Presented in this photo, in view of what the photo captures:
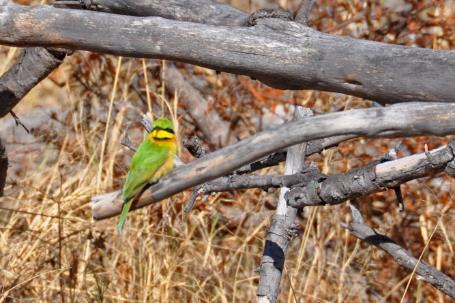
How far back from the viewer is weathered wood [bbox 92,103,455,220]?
225 centimetres

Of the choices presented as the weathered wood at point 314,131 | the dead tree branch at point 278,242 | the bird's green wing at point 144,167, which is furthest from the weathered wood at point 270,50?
the dead tree branch at point 278,242

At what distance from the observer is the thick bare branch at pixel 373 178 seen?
267 centimetres

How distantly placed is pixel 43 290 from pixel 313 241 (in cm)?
152

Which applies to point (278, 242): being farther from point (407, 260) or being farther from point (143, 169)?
point (143, 169)

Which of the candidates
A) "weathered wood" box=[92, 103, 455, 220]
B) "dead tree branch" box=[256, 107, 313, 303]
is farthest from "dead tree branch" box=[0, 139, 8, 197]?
"weathered wood" box=[92, 103, 455, 220]

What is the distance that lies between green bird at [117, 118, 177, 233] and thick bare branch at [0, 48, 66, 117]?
66 cm

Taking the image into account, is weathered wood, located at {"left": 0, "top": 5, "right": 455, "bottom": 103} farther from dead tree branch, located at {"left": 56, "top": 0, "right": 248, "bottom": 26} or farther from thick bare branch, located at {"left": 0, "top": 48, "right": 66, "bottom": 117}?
thick bare branch, located at {"left": 0, "top": 48, "right": 66, "bottom": 117}

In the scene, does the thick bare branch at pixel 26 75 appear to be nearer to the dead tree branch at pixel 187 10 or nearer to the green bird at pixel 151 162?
the dead tree branch at pixel 187 10

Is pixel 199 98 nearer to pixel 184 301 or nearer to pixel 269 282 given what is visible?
pixel 184 301

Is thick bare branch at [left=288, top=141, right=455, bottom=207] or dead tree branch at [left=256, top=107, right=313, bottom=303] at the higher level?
thick bare branch at [left=288, top=141, right=455, bottom=207]

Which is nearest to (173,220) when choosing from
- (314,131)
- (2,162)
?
(2,162)

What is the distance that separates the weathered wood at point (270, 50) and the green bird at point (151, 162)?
1.06ft

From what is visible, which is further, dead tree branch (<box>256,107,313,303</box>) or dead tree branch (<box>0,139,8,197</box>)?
dead tree branch (<box>0,139,8,197</box>)

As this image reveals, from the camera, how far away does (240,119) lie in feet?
19.2
